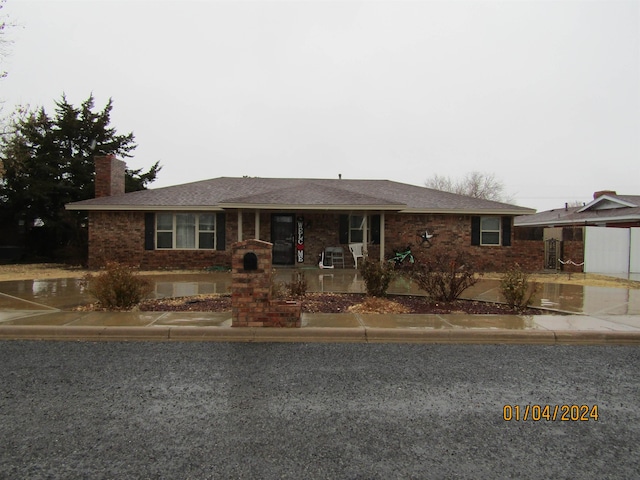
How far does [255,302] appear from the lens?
22.4ft

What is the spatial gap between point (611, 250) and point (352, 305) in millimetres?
14872

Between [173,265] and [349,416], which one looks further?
[173,265]

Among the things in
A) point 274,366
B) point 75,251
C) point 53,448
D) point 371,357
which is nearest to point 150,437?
point 53,448

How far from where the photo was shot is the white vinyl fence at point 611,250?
18047 millimetres

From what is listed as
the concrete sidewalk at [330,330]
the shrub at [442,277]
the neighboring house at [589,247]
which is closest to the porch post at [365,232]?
the shrub at [442,277]

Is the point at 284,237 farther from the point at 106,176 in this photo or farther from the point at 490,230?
the point at 490,230

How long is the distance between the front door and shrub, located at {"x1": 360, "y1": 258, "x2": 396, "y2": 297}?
29.0 feet

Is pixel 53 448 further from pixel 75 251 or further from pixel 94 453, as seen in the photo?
pixel 75 251

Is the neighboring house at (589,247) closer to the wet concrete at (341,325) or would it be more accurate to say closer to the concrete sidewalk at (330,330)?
the wet concrete at (341,325)

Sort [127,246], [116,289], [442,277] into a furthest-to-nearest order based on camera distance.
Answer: [127,246]
[442,277]
[116,289]

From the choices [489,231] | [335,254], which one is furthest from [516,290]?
[489,231]

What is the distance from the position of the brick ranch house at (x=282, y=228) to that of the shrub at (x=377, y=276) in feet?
23.9

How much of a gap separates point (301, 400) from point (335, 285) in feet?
26.6

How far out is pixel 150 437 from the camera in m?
3.34
